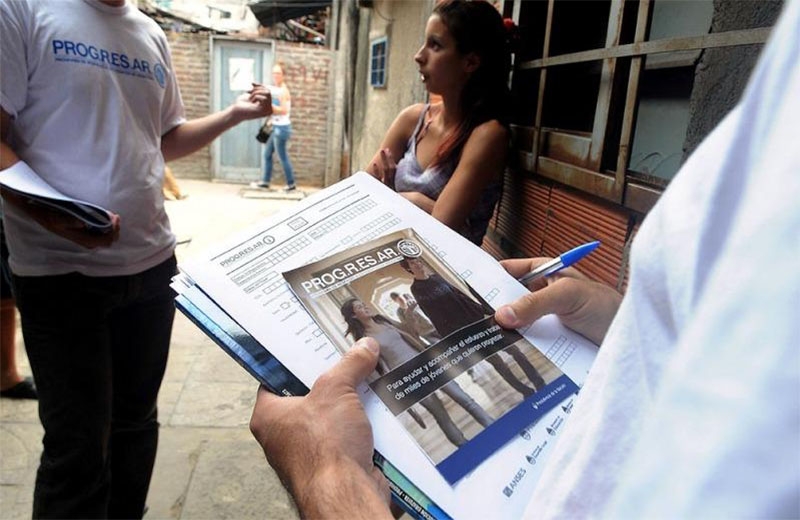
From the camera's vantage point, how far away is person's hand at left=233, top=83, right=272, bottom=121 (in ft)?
5.77

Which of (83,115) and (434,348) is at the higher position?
(83,115)

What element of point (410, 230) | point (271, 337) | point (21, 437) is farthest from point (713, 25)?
point (21, 437)

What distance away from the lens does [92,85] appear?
134 cm

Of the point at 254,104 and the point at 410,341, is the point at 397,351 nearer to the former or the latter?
the point at 410,341

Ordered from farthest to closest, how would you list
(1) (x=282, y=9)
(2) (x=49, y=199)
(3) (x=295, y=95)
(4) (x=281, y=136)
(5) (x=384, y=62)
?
(3) (x=295, y=95) → (4) (x=281, y=136) → (1) (x=282, y=9) → (5) (x=384, y=62) → (2) (x=49, y=199)

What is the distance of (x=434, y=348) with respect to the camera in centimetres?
67

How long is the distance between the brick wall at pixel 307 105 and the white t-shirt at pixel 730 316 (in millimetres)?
8560

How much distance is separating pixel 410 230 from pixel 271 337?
0.27m

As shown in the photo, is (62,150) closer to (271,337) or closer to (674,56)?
(271,337)

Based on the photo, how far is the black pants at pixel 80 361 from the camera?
1.35m

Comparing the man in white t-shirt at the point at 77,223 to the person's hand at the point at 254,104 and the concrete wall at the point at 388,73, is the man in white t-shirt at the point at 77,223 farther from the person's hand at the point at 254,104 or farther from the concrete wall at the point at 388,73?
the concrete wall at the point at 388,73

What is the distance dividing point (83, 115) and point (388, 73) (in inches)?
142

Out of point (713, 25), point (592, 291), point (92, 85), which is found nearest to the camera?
point (592, 291)

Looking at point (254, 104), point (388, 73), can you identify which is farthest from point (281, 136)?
point (254, 104)
